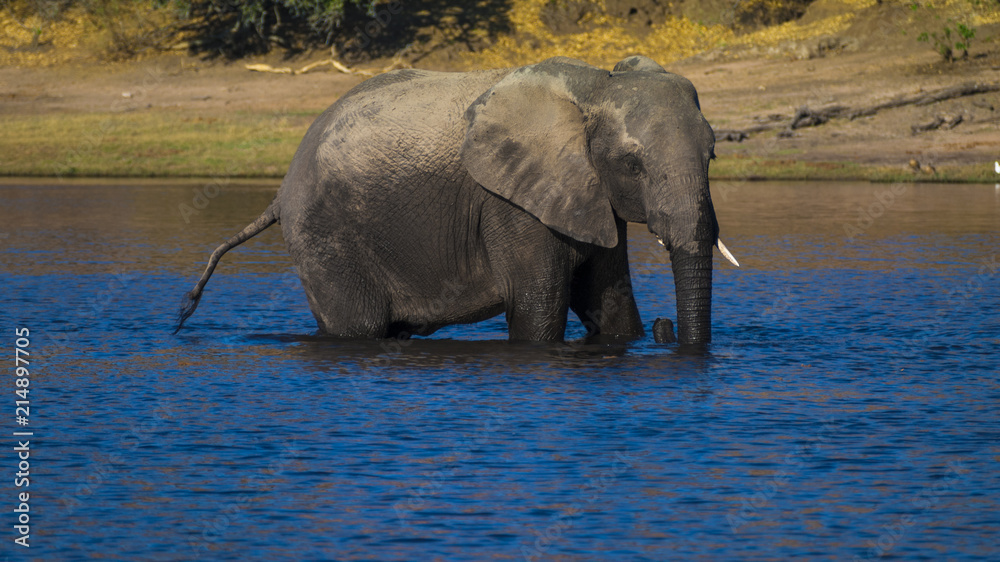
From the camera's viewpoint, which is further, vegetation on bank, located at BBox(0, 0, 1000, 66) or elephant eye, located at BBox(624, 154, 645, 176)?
vegetation on bank, located at BBox(0, 0, 1000, 66)

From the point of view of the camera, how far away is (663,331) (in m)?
10.9

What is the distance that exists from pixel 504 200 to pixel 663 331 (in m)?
1.57

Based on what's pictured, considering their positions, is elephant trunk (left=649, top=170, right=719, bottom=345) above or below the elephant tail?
above

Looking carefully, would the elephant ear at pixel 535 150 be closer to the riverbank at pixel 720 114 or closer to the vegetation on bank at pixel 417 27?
the riverbank at pixel 720 114

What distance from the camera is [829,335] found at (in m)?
11.8

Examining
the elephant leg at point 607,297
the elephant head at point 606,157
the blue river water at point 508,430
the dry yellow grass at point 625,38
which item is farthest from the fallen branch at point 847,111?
the elephant head at point 606,157

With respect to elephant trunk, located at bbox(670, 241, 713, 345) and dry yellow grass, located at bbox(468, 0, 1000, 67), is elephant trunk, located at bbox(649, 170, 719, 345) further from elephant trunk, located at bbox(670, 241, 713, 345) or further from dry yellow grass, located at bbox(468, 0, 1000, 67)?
dry yellow grass, located at bbox(468, 0, 1000, 67)

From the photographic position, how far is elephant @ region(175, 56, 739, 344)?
9.81 m

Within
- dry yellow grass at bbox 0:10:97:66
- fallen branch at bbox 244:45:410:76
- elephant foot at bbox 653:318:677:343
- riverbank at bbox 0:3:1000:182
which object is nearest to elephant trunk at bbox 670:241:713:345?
elephant foot at bbox 653:318:677:343

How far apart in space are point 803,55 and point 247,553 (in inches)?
1288

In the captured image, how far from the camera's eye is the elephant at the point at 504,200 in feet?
32.2

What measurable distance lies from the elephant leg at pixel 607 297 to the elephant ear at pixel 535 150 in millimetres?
587

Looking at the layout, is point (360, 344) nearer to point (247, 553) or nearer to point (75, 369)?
point (75, 369)

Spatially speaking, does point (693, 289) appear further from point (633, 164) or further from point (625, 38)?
point (625, 38)
